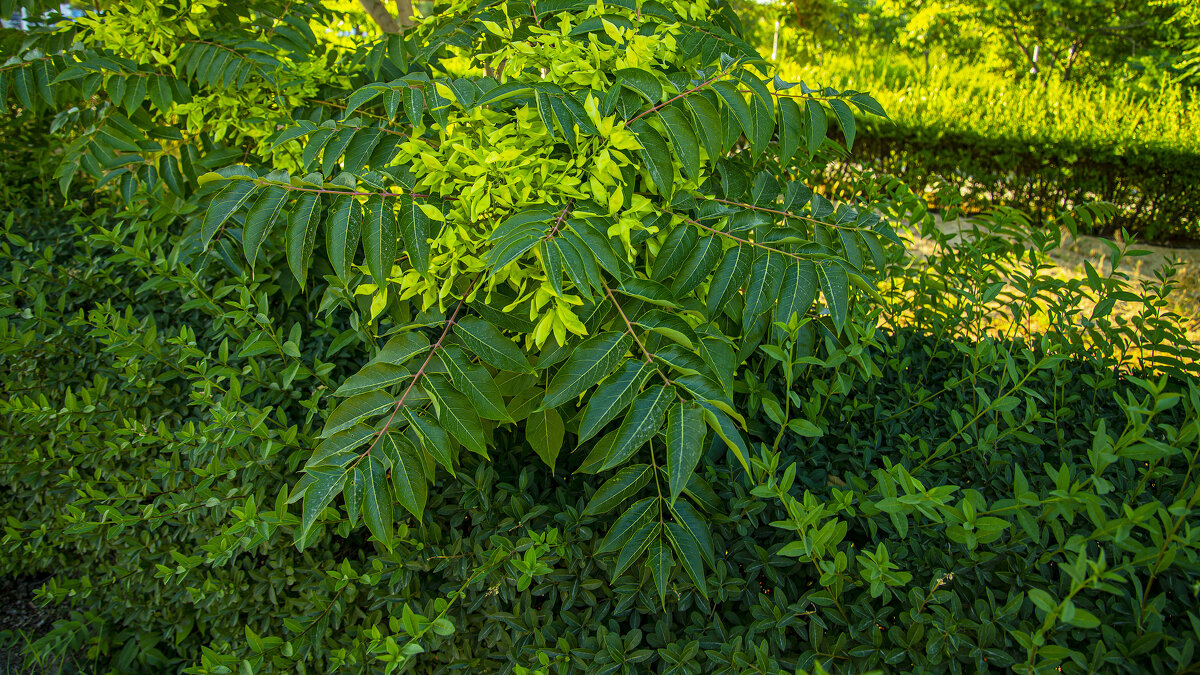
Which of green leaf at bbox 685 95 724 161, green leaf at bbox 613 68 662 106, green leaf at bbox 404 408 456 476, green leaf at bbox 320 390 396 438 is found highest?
green leaf at bbox 613 68 662 106

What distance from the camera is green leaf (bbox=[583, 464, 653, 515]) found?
1390 millimetres

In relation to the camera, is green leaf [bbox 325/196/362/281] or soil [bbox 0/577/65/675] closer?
green leaf [bbox 325/196/362/281]

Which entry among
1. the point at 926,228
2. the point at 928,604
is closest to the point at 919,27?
the point at 926,228

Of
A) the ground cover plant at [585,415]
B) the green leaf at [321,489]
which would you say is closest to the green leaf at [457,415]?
the ground cover plant at [585,415]

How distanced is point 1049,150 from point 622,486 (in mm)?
6695

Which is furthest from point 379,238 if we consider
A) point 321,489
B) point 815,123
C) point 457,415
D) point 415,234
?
point 815,123

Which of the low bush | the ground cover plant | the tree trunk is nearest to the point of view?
the ground cover plant

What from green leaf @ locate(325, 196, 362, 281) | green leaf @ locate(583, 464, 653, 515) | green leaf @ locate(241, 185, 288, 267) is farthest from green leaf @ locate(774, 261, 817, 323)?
green leaf @ locate(241, 185, 288, 267)

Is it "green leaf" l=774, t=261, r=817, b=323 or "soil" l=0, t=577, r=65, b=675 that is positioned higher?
"green leaf" l=774, t=261, r=817, b=323

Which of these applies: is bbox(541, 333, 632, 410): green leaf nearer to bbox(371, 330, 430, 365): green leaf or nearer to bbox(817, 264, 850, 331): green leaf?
bbox(371, 330, 430, 365): green leaf

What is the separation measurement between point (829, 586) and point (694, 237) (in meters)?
0.75

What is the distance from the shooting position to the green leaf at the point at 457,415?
1338 millimetres

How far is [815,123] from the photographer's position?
1.57 metres

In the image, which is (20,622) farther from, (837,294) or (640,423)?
(837,294)
